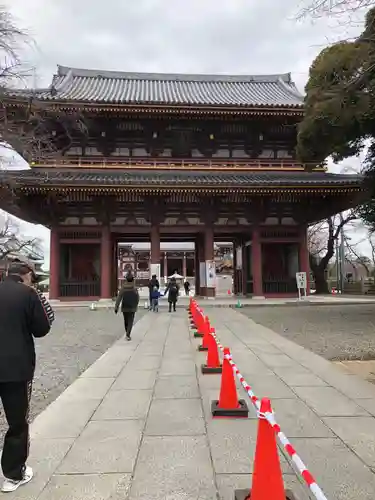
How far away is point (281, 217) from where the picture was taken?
21.3 metres

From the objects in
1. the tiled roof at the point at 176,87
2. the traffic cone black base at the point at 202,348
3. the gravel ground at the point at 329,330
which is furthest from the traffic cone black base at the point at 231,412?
the tiled roof at the point at 176,87

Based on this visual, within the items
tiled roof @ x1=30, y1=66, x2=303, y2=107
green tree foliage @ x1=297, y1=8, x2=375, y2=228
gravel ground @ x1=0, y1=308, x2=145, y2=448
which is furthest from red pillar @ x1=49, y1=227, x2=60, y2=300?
green tree foliage @ x1=297, y1=8, x2=375, y2=228

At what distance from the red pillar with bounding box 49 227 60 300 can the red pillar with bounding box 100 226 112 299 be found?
2.24m

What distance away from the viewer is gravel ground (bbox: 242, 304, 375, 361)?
26.6 feet

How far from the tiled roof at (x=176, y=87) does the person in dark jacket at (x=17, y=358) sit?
21.5 m

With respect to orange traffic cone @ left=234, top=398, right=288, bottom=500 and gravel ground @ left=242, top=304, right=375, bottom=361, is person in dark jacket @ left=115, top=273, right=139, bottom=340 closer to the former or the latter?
gravel ground @ left=242, top=304, right=375, bottom=361

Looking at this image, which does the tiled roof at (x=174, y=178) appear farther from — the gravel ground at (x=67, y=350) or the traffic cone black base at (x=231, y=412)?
the traffic cone black base at (x=231, y=412)

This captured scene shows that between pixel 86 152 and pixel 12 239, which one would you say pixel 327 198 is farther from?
pixel 12 239

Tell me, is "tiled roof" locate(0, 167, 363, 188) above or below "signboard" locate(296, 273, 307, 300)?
above

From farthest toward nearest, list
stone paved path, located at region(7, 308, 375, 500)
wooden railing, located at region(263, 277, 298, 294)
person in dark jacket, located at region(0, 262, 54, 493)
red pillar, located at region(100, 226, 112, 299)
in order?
wooden railing, located at region(263, 277, 298, 294), red pillar, located at region(100, 226, 112, 299), stone paved path, located at region(7, 308, 375, 500), person in dark jacket, located at region(0, 262, 54, 493)

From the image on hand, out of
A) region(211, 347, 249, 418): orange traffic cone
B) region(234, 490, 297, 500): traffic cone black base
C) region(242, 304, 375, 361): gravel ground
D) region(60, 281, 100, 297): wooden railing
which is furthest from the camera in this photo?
region(60, 281, 100, 297): wooden railing

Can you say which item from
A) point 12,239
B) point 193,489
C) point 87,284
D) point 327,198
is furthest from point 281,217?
point 193,489

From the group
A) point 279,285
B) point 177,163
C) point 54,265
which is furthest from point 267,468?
point 279,285

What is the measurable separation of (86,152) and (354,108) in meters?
14.9
